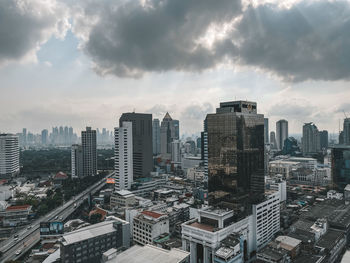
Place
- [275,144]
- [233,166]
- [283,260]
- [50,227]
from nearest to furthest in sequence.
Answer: [283,260] < [233,166] < [50,227] < [275,144]

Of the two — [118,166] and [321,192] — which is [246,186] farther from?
[321,192]

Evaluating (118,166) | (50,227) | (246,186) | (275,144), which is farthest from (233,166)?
(275,144)

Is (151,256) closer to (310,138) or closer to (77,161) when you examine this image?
(77,161)

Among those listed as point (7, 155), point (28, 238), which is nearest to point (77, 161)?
point (7, 155)

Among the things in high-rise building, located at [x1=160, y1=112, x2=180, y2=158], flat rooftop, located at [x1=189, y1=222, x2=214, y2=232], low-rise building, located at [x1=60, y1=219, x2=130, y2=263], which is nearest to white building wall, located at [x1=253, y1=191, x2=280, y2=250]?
flat rooftop, located at [x1=189, y1=222, x2=214, y2=232]

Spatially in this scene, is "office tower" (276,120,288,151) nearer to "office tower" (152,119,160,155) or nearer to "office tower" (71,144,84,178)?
"office tower" (152,119,160,155)
